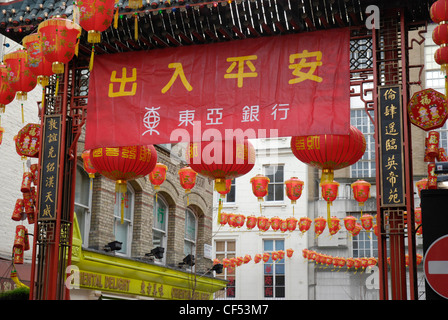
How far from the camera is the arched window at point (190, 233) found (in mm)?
22391

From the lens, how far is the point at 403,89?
9359 mm

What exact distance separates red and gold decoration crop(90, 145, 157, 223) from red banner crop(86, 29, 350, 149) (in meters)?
0.16

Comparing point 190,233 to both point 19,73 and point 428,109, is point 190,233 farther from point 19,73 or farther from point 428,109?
point 428,109

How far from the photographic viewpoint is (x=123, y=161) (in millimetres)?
10977

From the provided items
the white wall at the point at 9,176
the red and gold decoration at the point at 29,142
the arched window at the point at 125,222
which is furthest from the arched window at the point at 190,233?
the red and gold decoration at the point at 29,142

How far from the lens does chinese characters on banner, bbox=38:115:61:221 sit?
11.0 m

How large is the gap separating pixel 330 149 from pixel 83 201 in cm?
870

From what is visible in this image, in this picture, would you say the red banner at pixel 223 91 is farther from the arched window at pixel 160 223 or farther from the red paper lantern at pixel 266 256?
the red paper lantern at pixel 266 256

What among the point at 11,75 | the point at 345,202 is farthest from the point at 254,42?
the point at 345,202

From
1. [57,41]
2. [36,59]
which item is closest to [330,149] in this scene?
[57,41]

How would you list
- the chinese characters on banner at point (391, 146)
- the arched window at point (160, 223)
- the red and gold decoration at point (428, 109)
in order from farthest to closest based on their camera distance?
the arched window at point (160, 223) < the red and gold decoration at point (428, 109) < the chinese characters on banner at point (391, 146)

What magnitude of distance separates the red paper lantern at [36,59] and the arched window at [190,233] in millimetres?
13155
